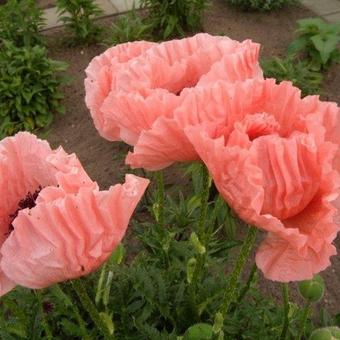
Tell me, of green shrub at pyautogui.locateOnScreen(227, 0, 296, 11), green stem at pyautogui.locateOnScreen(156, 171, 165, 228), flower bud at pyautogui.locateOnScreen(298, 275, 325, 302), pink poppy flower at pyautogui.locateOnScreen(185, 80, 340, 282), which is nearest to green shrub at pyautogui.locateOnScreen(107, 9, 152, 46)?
green shrub at pyautogui.locateOnScreen(227, 0, 296, 11)

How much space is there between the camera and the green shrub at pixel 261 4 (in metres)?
4.53

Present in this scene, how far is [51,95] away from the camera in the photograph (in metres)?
3.74

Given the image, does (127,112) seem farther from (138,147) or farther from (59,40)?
(59,40)

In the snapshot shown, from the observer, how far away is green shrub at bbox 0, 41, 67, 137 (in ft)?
11.8

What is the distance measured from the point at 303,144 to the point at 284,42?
361 centimetres

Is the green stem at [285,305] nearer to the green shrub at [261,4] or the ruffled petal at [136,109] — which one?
the ruffled petal at [136,109]

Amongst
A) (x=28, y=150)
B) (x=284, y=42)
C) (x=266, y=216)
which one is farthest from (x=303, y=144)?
(x=284, y=42)

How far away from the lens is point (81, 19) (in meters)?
4.32

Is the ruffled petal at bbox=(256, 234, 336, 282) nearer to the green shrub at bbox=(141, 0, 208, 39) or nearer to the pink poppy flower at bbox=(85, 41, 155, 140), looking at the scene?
the pink poppy flower at bbox=(85, 41, 155, 140)

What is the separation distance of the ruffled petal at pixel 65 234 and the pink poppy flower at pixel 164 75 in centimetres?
12

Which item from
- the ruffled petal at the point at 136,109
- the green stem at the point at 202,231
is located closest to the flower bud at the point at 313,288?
the green stem at the point at 202,231

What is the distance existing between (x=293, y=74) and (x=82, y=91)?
1.41 metres

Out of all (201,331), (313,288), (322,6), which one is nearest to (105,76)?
(201,331)

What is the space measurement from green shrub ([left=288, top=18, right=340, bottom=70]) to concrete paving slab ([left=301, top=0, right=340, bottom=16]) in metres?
0.72
